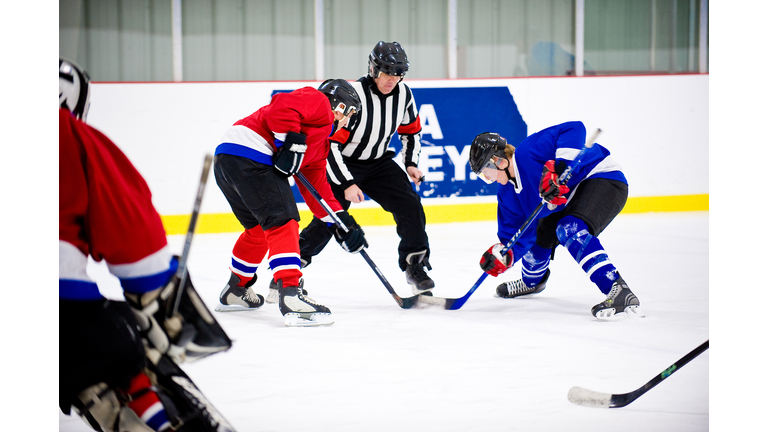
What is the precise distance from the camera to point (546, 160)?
90.1 inches

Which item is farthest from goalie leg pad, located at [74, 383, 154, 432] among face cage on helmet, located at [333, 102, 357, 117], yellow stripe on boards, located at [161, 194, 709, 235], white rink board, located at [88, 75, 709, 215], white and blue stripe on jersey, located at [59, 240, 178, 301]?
white rink board, located at [88, 75, 709, 215]

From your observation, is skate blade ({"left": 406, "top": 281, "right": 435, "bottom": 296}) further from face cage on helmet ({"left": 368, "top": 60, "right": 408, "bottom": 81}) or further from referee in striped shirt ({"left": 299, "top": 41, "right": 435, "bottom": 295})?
face cage on helmet ({"left": 368, "top": 60, "right": 408, "bottom": 81})

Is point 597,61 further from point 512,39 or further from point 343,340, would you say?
point 343,340

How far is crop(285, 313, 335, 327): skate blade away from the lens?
6.93 ft

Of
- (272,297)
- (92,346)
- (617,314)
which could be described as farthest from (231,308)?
(92,346)

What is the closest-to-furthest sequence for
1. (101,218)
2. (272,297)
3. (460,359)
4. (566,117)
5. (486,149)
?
(101,218)
(460,359)
(486,149)
(272,297)
(566,117)

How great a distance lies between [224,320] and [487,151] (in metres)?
1.06

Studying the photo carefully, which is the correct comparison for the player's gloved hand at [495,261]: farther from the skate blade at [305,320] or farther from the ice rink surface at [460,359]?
the skate blade at [305,320]

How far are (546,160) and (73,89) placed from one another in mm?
1709

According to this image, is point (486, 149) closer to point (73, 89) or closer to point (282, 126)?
point (282, 126)

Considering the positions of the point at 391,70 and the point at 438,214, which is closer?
the point at 391,70

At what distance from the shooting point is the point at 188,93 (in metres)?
4.35
